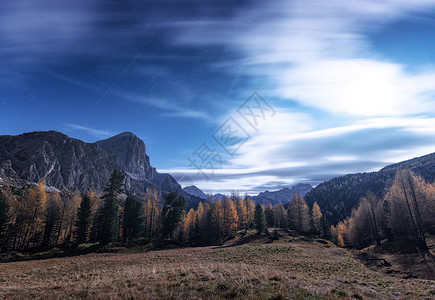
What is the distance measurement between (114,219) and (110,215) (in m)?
1.25

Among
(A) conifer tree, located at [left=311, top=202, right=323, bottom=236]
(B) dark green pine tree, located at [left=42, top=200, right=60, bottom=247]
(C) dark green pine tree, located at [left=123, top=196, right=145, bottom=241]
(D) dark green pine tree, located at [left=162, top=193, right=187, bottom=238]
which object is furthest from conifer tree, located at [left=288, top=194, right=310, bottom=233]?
(B) dark green pine tree, located at [left=42, top=200, right=60, bottom=247]

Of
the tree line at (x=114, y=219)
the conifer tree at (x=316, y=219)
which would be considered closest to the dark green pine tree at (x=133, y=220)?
the tree line at (x=114, y=219)

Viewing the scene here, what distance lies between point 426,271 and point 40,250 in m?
61.8

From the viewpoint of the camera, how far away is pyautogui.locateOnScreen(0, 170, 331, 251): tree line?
4638 cm

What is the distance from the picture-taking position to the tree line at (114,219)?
46.4 m

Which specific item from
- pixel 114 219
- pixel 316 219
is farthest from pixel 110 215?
pixel 316 219

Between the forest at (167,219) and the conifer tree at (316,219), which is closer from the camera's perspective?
the forest at (167,219)

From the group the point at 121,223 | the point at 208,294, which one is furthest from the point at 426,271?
the point at 121,223

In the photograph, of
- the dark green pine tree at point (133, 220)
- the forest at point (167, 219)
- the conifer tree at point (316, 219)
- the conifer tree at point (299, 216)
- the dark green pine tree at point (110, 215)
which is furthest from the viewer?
the conifer tree at point (316, 219)

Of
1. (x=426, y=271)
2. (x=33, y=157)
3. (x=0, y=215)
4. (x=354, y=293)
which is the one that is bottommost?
(x=426, y=271)

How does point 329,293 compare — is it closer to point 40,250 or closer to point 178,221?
point 40,250

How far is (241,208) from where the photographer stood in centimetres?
7925

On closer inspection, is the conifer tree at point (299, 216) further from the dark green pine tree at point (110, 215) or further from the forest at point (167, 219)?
the dark green pine tree at point (110, 215)

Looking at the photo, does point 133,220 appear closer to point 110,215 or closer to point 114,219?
point 114,219
